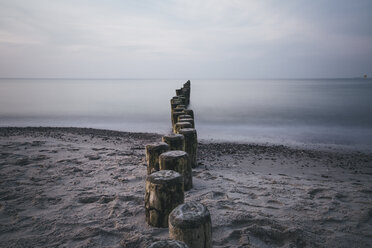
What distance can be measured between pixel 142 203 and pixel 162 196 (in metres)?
0.88

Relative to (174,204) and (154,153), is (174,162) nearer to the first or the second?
(154,153)

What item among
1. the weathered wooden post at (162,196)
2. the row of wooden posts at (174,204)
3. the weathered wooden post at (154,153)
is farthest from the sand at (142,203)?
the weathered wooden post at (154,153)

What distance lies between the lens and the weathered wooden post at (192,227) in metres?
1.76

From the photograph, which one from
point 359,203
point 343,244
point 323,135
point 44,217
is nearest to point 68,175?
point 44,217

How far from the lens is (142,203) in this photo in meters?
3.24

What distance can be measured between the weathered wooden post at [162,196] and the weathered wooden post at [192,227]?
61 cm

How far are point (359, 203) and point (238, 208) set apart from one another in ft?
6.06

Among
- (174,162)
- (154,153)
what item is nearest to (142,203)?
(174,162)

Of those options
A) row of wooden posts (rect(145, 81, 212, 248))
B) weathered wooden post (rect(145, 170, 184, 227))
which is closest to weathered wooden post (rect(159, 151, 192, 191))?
row of wooden posts (rect(145, 81, 212, 248))

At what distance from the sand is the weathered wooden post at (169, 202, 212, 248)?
0.71 m

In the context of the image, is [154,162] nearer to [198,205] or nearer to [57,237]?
[57,237]

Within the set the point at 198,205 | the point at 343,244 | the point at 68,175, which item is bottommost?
the point at 343,244

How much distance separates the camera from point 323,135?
1152 centimetres

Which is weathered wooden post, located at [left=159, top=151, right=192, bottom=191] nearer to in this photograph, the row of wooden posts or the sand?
the row of wooden posts
